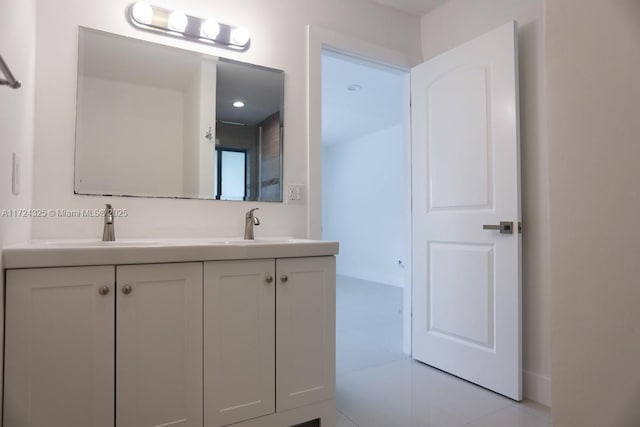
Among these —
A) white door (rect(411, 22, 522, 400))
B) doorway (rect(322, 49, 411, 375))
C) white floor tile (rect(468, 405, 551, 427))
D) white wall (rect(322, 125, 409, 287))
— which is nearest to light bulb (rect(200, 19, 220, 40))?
doorway (rect(322, 49, 411, 375))

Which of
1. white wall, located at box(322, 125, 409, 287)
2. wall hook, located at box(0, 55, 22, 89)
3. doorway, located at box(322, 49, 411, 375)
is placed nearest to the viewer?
wall hook, located at box(0, 55, 22, 89)

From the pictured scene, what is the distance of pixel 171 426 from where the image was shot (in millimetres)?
1312

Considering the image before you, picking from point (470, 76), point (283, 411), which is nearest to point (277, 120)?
point (470, 76)

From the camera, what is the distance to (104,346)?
122 centimetres

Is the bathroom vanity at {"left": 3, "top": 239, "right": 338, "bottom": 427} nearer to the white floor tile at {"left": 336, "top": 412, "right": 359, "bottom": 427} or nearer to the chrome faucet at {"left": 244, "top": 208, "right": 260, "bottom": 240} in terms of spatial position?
the white floor tile at {"left": 336, "top": 412, "right": 359, "bottom": 427}

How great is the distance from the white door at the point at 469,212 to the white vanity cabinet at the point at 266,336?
953mm

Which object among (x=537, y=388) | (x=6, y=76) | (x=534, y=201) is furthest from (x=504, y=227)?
(x=6, y=76)

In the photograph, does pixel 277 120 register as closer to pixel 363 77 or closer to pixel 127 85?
pixel 127 85

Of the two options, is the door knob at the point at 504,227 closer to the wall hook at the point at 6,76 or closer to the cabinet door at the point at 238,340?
the cabinet door at the point at 238,340

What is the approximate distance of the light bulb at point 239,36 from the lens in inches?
76.9

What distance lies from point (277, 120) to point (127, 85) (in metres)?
0.76

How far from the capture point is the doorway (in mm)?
2678

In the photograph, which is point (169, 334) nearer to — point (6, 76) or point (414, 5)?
point (6, 76)

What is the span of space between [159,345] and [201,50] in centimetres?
145
